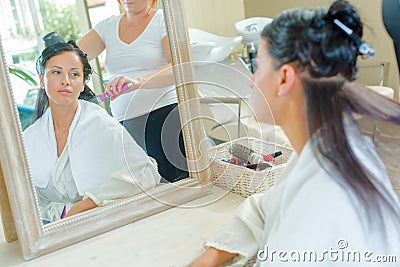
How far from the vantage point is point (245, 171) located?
3.18 feet

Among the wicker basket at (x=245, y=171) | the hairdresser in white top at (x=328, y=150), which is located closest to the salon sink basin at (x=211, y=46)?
the wicker basket at (x=245, y=171)

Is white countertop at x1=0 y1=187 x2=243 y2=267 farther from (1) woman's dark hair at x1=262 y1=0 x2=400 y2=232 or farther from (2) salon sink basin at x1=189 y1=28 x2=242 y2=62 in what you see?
(2) salon sink basin at x1=189 y1=28 x2=242 y2=62

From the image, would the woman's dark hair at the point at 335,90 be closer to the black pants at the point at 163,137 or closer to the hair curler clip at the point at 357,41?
the hair curler clip at the point at 357,41

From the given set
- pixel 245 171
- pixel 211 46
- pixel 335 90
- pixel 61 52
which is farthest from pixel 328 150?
pixel 211 46

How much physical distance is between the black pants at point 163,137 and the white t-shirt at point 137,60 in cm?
2

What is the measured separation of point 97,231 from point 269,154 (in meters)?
0.42

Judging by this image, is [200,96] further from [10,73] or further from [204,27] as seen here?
[204,27]

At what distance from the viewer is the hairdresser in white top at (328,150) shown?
0.54 metres

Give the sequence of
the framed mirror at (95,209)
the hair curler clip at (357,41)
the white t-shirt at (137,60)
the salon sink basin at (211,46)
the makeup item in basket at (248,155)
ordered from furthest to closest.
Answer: the salon sink basin at (211,46) → the makeup item in basket at (248,155) → the white t-shirt at (137,60) → the framed mirror at (95,209) → the hair curler clip at (357,41)

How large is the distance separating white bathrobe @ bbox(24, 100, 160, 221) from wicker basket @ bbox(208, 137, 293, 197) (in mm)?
157

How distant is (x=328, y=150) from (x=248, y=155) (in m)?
0.46

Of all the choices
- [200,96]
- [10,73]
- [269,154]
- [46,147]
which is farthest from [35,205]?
[269,154]

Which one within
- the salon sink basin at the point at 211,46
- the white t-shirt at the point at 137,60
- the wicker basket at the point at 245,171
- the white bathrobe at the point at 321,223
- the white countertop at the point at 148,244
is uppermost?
the white t-shirt at the point at 137,60

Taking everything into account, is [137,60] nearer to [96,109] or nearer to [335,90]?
[96,109]
